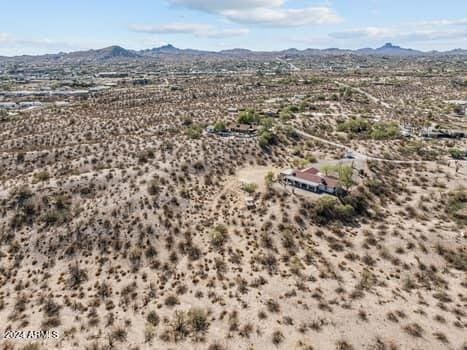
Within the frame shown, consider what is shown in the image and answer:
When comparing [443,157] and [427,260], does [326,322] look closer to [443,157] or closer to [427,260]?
[427,260]

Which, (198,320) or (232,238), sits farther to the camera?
(232,238)

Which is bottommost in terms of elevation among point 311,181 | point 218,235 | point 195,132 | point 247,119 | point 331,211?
point 218,235

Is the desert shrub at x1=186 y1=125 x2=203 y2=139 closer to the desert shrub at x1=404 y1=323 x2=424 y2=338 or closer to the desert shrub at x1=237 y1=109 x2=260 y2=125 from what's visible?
the desert shrub at x1=237 y1=109 x2=260 y2=125

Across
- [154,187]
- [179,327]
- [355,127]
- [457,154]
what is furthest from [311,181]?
[355,127]

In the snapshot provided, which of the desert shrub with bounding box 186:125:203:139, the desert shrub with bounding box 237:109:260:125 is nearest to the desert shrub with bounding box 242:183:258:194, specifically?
the desert shrub with bounding box 186:125:203:139

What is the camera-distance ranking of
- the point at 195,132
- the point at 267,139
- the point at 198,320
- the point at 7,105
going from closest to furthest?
1. the point at 198,320
2. the point at 267,139
3. the point at 195,132
4. the point at 7,105

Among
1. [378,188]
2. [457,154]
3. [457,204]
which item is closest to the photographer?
[457,204]

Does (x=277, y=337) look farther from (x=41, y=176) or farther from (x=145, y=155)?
(x=41, y=176)

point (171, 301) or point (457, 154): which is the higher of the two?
point (457, 154)

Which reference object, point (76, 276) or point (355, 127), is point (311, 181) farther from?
point (355, 127)
